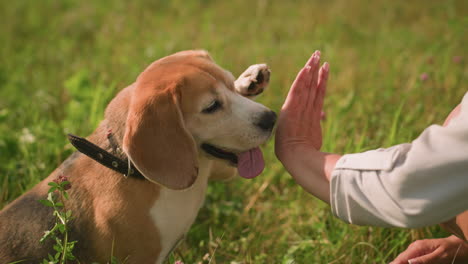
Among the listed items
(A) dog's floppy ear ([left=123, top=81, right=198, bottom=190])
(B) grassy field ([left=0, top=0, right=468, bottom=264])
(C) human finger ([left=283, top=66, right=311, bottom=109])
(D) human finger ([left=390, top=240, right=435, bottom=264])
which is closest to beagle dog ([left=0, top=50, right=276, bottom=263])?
(A) dog's floppy ear ([left=123, top=81, right=198, bottom=190])

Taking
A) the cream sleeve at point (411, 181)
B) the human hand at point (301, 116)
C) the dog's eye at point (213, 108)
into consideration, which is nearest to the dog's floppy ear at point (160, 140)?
the dog's eye at point (213, 108)

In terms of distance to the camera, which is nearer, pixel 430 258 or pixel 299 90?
pixel 299 90

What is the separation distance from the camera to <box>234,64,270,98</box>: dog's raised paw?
2811 millimetres

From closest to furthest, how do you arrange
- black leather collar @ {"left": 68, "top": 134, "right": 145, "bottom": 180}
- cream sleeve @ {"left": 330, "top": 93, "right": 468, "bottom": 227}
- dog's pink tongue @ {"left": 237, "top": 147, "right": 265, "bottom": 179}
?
cream sleeve @ {"left": 330, "top": 93, "right": 468, "bottom": 227}, black leather collar @ {"left": 68, "top": 134, "right": 145, "bottom": 180}, dog's pink tongue @ {"left": 237, "top": 147, "right": 265, "bottom": 179}

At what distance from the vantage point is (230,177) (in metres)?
3.18

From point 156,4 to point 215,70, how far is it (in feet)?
16.7

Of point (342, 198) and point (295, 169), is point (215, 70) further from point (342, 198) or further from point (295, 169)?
point (342, 198)

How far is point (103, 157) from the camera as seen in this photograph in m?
2.51

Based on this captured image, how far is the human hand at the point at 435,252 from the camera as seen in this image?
269cm

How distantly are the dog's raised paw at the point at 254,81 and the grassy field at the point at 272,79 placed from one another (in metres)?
0.87

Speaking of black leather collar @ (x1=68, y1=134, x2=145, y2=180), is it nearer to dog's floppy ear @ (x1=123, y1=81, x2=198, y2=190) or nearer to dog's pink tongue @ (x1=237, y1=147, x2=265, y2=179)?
dog's floppy ear @ (x1=123, y1=81, x2=198, y2=190)

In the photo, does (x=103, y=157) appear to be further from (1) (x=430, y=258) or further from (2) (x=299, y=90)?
(1) (x=430, y=258)

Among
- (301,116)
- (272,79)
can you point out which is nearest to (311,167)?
(301,116)

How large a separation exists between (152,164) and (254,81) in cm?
80
